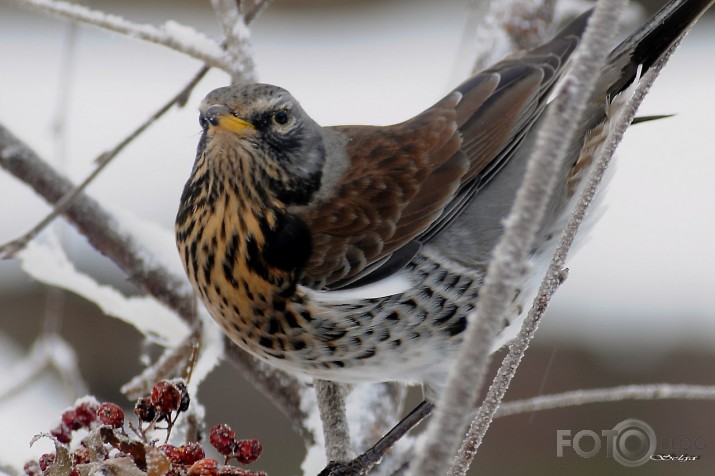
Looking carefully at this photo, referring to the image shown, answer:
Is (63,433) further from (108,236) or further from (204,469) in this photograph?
(108,236)

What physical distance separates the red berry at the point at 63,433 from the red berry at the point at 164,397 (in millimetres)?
163

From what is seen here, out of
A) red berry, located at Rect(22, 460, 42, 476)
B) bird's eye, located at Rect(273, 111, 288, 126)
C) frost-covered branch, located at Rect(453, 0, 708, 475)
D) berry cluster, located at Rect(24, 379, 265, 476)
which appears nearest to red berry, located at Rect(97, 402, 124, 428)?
berry cluster, located at Rect(24, 379, 265, 476)

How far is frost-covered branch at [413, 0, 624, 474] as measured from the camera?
0.73 meters

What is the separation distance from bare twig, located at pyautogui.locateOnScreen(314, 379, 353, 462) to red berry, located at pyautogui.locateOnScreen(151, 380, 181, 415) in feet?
1.83

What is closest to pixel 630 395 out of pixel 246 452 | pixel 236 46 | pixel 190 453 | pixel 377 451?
pixel 377 451

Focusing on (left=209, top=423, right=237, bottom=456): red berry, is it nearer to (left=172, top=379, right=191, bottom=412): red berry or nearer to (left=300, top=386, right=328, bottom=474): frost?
(left=172, top=379, right=191, bottom=412): red berry

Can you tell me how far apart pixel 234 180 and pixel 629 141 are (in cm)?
298

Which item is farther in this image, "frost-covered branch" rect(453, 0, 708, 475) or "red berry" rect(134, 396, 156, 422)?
"red berry" rect(134, 396, 156, 422)

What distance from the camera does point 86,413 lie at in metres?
1.22

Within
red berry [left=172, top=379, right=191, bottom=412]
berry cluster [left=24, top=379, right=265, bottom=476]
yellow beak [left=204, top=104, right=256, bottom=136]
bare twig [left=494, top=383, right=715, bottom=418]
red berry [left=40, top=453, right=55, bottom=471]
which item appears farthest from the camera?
yellow beak [left=204, top=104, right=256, bottom=136]

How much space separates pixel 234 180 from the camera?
163cm

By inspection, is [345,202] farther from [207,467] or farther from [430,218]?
[207,467]

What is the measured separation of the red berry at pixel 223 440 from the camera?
46.8 inches

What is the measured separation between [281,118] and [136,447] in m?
0.77
